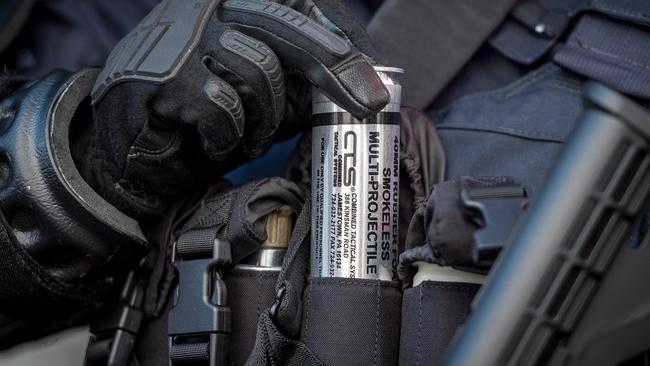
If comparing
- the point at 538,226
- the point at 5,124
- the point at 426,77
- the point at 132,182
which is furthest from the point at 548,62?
the point at 5,124

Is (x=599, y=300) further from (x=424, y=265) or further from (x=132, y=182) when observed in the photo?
(x=132, y=182)

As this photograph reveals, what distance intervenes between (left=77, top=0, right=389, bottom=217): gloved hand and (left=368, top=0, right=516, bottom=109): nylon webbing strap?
0.17 meters

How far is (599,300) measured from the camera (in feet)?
2.11

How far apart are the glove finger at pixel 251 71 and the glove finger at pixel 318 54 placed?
2cm

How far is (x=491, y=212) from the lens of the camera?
27.6 inches

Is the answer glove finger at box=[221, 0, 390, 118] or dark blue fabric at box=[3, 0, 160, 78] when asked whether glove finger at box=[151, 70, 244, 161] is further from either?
dark blue fabric at box=[3, 0, 160, 78]

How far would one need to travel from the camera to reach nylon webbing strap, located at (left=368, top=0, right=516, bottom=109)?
111cm

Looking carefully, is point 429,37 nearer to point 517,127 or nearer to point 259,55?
point 517,127

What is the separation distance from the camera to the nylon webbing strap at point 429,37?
1.11m

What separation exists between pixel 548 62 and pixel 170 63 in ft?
1.81

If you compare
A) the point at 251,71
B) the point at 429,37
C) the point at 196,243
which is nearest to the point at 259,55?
the point at 251,71

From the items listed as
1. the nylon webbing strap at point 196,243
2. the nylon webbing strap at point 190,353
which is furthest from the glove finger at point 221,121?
the nylon webbing strap at point 190,353

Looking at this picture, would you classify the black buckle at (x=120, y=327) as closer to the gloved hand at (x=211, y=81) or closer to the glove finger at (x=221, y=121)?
the gloved hand at (x=211, y=81)

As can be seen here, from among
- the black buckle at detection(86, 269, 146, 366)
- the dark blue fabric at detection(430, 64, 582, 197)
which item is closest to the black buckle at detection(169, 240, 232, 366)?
the black buckle at detection(86, 269, 146, 366)
